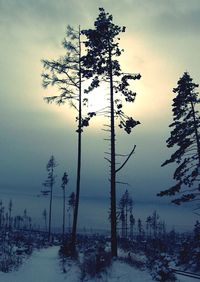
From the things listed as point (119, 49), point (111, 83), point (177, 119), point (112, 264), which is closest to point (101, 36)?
point (119, 49)

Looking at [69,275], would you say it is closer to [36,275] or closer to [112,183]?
[36,275]

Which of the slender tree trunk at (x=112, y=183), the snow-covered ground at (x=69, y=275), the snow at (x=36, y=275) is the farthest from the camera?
the slender tree trunk at (x=112, y=183)

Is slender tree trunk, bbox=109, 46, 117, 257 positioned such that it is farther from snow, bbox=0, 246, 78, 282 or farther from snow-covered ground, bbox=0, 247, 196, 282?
snow, bbox=0, 246, 78, 282

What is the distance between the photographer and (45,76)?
2316 cm

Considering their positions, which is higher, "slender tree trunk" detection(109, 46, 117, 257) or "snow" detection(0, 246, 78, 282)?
"slender tree trunk" detection(109, 46, 117, 257)

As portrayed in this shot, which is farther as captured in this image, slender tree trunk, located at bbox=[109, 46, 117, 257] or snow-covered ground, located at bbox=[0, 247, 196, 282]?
slender tree trunk, located at bbox=[109, 46, 117, 257]

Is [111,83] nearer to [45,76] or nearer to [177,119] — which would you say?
[45,76]

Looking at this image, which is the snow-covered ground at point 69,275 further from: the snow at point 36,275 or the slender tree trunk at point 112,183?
the slender tree trunk at point 112,183

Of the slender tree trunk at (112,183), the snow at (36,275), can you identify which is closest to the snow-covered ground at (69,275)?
the snow at (36,275)

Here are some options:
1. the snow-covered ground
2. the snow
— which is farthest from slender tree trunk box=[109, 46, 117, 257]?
the snow

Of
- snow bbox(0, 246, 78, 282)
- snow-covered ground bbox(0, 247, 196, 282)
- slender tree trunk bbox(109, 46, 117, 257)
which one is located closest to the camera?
snow-covered ground bbox(0, 247, 196, 282)

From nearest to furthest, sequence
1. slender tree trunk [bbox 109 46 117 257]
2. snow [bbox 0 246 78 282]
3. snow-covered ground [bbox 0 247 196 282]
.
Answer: snow-covered ground [bbox 0 247 196 282]
snow [bbox 0 246 78 282]
slender tree trunk [bbox 109 46 117 257]

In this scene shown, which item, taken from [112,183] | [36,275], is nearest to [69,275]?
[36,275]

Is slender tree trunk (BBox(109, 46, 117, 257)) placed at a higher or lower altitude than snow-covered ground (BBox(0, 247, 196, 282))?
higher
